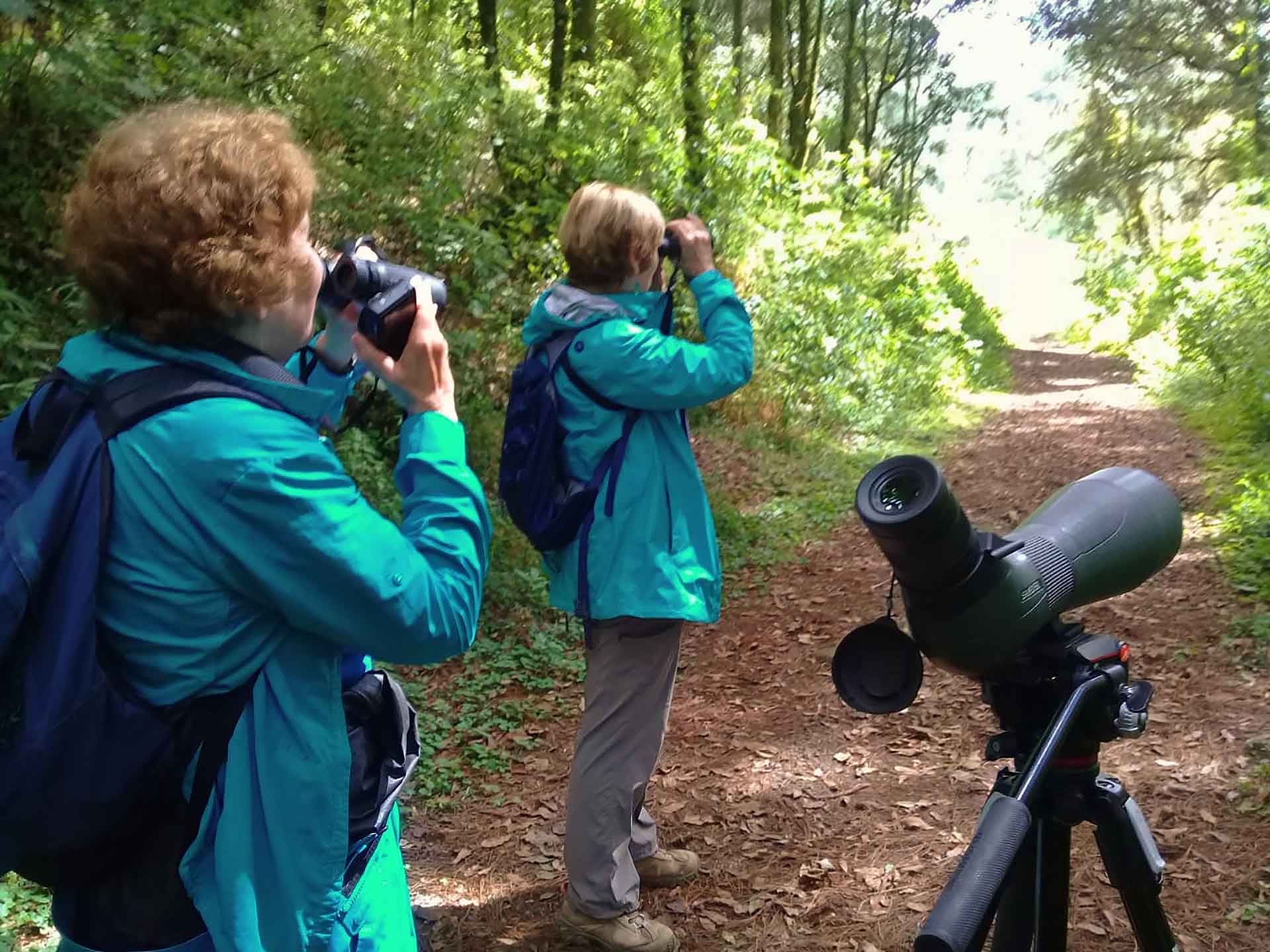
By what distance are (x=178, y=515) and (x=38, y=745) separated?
1.05 ft

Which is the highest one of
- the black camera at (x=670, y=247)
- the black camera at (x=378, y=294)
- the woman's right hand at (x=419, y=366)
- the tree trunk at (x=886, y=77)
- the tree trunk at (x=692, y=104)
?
the tree trunk at (x=886, y=77)

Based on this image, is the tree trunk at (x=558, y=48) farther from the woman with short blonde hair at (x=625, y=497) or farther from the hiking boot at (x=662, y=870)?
the hiking boot at (x=662, y=870)

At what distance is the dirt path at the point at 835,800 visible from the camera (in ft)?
10.6

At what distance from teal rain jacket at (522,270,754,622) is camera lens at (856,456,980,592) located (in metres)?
1.27

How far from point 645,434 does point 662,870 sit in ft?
5.03

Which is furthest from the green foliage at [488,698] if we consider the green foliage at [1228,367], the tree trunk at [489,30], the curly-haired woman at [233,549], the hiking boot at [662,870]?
the tree trunk at [489,30]

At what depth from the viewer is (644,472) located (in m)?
2.85

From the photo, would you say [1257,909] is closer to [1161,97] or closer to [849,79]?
[849,79]

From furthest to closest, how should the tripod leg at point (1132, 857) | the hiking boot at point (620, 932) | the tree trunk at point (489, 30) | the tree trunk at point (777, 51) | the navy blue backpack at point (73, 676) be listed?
1. the tree trunk at point (777, 51)
2. the tree trunk at point (489, 30)
3. the hiking boot at point (620, 932)
4. the tripod leg at point (1132, 857)
5. the navy blue backpack at point (73, 676)

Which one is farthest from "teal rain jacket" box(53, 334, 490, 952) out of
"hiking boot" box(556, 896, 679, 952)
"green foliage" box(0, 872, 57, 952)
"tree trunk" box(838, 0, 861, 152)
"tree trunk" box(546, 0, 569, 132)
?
"tree trunk" box(838, 0, 861, 152)

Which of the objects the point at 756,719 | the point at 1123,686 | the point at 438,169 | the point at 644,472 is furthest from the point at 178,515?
the point at 438,169

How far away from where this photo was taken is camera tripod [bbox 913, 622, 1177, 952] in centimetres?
164

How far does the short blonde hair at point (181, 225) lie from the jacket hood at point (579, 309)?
141cm

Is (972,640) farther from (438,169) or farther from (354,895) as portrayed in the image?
(438,169)
